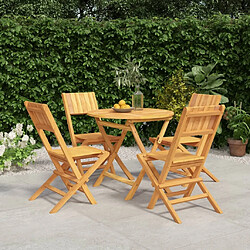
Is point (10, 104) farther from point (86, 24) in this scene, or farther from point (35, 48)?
point (86, 24)

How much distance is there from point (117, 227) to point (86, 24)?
4264 millimetres

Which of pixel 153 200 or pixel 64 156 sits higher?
pixel 64 156

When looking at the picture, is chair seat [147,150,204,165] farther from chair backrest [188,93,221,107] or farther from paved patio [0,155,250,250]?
chair backrest [188,93,221,107]

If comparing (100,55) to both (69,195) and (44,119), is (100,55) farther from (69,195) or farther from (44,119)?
(69,195)

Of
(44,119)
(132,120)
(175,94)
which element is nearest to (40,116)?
(44,119)

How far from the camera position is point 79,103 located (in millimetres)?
5461

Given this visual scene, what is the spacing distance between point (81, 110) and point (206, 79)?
2.62 meters

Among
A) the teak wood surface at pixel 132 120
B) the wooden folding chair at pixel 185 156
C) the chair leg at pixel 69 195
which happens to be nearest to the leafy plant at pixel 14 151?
the teak wood surface at pixel 132 120

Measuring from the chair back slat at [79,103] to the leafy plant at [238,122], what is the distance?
2416mm

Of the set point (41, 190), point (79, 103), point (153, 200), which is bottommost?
point (41, 190)

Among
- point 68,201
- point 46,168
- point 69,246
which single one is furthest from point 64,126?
point 69,246

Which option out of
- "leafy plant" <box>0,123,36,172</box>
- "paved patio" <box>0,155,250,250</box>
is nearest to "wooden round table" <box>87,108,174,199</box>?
"paved patio" <box>0,155,250,250</box>

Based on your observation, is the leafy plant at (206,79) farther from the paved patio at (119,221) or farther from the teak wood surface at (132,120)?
the paved patio at (119,221)

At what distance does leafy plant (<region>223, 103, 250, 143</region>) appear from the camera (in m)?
6.59
